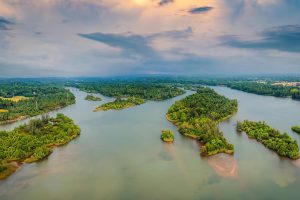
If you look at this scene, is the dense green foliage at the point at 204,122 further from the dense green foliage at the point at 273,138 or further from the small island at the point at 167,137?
the dense green foliage at the point at 273,138

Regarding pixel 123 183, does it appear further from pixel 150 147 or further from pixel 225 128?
pixel 225 128

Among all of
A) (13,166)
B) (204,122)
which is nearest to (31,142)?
(13,166)

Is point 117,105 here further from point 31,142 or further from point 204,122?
point 31,142

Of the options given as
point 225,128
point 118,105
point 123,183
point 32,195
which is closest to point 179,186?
point 123,183

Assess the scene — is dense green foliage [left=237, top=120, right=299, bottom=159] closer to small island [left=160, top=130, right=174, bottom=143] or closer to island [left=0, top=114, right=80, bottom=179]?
small island [left=160, top=130, right=174, bottom=143]

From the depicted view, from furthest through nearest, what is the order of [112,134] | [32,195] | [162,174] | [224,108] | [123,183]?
[224,108] < [112,134] < [162,174] < [123,183] < [32,195]
